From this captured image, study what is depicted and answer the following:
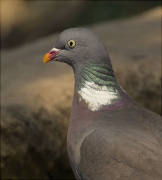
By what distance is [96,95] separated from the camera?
219 centimetres

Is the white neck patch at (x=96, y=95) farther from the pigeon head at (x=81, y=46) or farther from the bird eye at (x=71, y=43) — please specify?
the bird eye at (x=71, y=43)

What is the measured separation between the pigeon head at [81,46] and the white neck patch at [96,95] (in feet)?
0.49

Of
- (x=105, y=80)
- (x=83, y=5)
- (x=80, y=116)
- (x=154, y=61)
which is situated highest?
(x=105, y=80)

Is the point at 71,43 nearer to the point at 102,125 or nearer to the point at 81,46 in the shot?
the point at 81,46

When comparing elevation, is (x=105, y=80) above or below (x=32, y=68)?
above

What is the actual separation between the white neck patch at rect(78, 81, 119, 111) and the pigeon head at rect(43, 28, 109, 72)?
0.15 meters

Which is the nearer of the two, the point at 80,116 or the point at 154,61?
the point at 80,116

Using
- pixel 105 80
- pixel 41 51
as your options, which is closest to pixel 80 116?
pixel 105 80

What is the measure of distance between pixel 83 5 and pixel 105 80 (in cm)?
788

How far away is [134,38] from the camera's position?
539 cm

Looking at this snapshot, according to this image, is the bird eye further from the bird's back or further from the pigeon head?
the bird's back

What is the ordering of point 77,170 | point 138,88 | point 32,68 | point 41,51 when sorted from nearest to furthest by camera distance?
point 77,170 → point 138,88 → point 32,68 → point 41,51

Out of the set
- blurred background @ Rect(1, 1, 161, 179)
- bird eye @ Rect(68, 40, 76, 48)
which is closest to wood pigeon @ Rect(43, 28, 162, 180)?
bird eye @ Rect(68, 40, 76, 48)

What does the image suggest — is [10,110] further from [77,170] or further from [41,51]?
[41,51]
